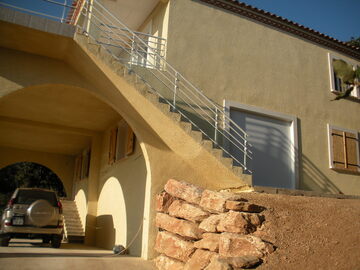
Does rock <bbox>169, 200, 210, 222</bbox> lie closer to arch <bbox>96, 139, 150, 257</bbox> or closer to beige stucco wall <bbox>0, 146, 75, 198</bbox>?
arch <bbox>96, 139, 150, 257</bbox>

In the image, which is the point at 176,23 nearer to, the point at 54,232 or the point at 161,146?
the point at 161,146

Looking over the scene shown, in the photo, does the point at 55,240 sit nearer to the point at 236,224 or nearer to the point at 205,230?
the point at 205,230

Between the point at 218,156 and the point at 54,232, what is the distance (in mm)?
4887

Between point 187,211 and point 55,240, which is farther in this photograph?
point 55,240

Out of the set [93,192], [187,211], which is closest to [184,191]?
[187,211]

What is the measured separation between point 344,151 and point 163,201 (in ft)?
24.8

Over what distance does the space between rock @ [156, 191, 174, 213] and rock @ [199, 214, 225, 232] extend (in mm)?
1627

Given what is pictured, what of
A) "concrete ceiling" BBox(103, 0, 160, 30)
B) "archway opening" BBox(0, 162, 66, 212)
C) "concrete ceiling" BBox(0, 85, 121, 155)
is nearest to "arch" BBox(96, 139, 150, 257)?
"concrete ceiling" BBox(0, 85, 121, 155)

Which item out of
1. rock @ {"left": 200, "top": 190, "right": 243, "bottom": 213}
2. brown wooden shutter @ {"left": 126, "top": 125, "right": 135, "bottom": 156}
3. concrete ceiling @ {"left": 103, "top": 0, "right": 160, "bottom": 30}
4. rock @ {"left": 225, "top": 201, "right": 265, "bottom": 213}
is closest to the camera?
rock @ {"left": 225, "top": 201, "right": 265, "bottom": 213}

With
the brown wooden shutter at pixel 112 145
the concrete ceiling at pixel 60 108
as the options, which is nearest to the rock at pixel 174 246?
the concrete ceiling at pixel 60 108

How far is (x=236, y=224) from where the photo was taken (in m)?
5.67

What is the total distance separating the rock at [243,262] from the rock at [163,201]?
3.14 metres

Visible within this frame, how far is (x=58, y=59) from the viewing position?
8508 millimetres

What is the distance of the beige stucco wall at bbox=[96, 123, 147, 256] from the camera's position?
9.34 meters
